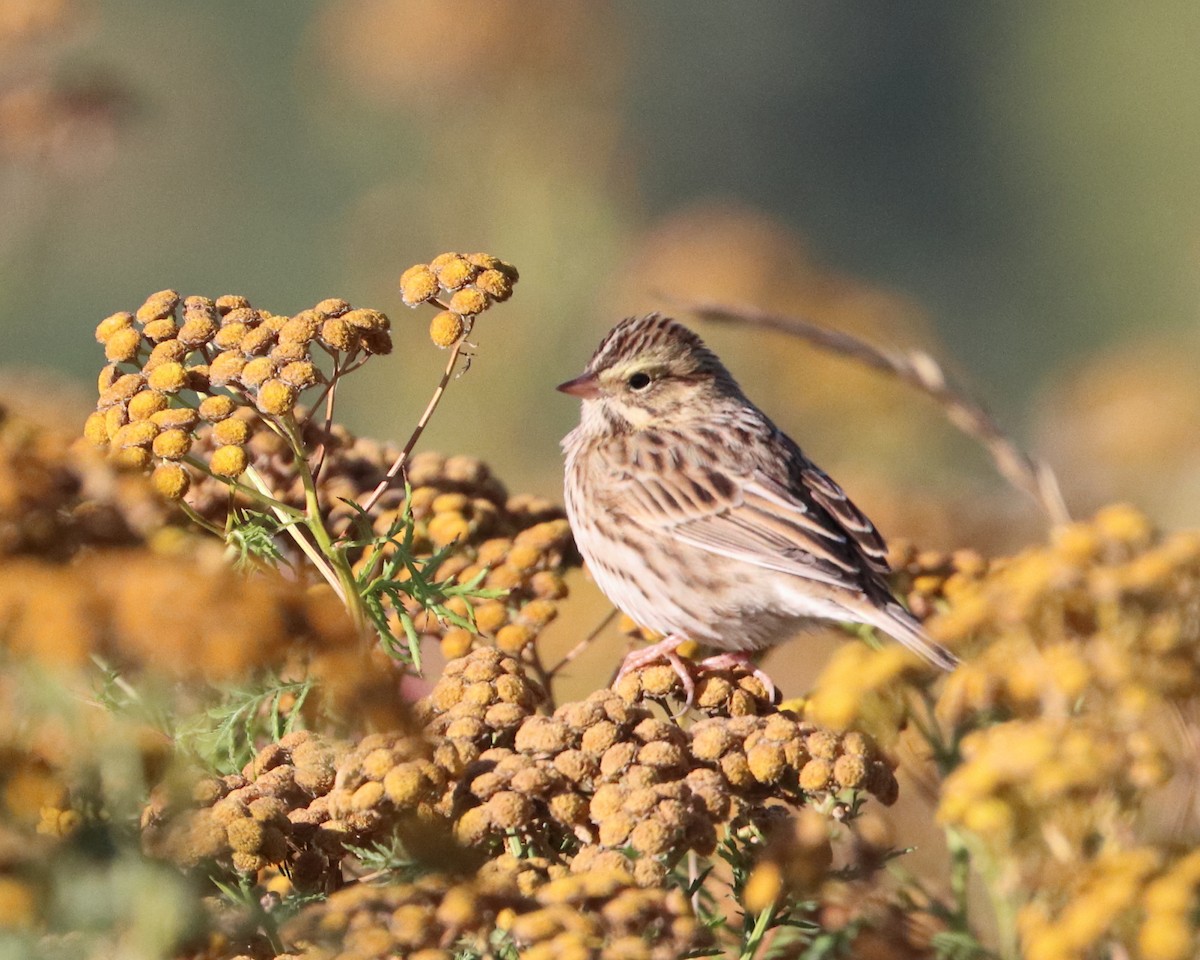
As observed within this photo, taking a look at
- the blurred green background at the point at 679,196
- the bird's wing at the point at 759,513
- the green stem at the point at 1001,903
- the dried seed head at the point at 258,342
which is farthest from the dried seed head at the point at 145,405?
the bird's wing at the point at 759,513

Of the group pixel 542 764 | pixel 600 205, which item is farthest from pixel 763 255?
pixel 542 764

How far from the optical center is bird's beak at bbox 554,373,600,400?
5.97 meters

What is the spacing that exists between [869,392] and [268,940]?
7.08m

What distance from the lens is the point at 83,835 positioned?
2.50 m

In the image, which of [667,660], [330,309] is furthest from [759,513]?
[330,309]

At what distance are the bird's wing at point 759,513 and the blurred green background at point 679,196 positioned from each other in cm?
57

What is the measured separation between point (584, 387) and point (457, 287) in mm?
2284

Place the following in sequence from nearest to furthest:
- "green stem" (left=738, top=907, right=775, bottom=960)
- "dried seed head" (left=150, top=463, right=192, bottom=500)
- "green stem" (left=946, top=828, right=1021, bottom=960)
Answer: "green stem" (left=946, top=828, right=1021, bottom=960), "green stem" (left=738, top=907, right=775, bottom=960), "dried seed head" (left=150, top=463, right=192, bottom=500)

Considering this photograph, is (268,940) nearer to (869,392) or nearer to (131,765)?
(131,765)

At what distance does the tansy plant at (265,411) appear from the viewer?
3.31 metres

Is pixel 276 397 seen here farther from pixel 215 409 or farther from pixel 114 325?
pixel 114 325

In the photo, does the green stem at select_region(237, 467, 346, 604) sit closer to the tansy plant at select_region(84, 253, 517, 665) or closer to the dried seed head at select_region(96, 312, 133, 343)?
the tansy plant at select_region(84, 253, 517, 665)

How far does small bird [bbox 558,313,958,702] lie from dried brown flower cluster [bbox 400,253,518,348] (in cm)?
112

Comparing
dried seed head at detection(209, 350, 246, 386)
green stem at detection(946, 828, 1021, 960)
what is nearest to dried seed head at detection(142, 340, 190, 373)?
dried seed head at detection(209, 350, 246, 386)
